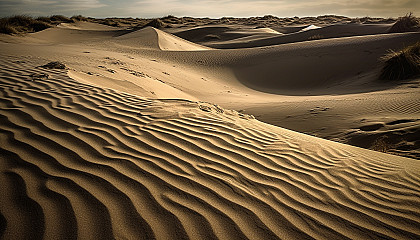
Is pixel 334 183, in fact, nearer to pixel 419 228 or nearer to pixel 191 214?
pixel 419 228

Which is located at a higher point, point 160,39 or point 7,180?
point 160,39

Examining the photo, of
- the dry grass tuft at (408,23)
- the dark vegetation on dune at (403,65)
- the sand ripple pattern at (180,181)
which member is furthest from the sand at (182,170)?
the dry grass tuft at (408,23)

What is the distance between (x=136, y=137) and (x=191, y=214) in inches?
50.2

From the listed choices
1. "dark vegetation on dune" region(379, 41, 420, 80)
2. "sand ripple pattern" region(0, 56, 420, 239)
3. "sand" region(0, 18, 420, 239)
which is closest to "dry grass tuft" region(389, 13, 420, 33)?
"dark vegetation on dune" region(379, 41, 420, 80)

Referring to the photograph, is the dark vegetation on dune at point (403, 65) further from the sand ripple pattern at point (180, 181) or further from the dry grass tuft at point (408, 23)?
the dry grass tuft at point (408, 23)

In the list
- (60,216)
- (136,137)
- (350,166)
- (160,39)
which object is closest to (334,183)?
(350,166)

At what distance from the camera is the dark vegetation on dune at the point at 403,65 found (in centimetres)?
751

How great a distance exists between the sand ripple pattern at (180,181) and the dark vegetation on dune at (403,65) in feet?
19.3

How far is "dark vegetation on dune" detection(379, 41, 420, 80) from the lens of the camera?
296 inches

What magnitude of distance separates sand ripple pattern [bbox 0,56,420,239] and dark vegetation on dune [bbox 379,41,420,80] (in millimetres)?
5870

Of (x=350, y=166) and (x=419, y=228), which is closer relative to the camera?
(x=419, y=228)

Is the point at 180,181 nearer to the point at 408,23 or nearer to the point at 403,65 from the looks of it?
the point at 403,65

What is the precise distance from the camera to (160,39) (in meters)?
16.9

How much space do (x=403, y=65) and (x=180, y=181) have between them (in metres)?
8.24
